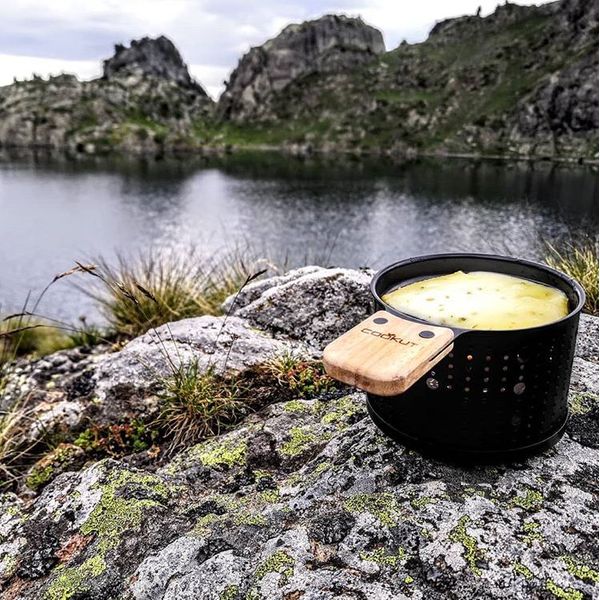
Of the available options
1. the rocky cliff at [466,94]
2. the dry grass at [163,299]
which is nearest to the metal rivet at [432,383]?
the dry grass at [163,299]

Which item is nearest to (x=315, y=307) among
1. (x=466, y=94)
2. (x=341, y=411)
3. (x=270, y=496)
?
(x=341, y=411)

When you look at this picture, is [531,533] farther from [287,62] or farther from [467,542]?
[287,62]

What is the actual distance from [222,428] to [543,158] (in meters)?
118

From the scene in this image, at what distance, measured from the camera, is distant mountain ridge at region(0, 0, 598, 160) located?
117812 mm

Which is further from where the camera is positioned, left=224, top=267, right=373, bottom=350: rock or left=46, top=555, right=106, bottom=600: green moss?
left=224, top=267, right=373, bottom=350: rock

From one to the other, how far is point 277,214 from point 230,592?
43.2 m

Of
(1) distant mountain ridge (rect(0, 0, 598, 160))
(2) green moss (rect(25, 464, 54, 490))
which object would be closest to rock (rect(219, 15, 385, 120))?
(1) distant mountain ridge (rect(0, 0, 598, 160))

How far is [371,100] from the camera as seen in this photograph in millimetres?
156875

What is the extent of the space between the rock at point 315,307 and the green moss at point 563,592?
2.60 m

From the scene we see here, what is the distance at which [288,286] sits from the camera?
4805mm

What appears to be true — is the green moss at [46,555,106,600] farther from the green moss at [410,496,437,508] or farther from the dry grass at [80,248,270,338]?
the dry grass at [80,248,270,338]

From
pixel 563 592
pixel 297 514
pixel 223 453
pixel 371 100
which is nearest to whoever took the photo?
pixel 563 592

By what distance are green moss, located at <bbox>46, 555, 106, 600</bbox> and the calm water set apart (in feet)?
47.2

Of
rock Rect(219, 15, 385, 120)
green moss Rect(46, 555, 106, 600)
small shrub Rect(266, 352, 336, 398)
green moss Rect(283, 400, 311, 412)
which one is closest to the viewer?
green moss Rect(46, 555, 106, 600)
